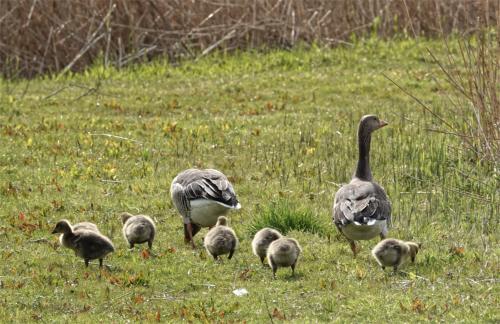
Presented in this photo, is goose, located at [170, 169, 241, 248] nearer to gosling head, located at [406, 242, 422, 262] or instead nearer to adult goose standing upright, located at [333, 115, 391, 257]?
adult goose standing upright, located at [333, 115, 391, 257]

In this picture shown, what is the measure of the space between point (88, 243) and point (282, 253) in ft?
6.93

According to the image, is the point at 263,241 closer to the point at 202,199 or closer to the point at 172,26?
the point at 202,199

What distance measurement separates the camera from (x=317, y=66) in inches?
1018

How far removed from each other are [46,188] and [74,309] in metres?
5.74

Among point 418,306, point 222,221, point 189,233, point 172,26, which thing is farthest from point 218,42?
point 418,306

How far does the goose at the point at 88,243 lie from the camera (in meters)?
11.7

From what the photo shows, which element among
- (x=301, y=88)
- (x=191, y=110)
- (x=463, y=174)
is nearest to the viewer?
(x=463, y=174)

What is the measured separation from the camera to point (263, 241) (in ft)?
39.0

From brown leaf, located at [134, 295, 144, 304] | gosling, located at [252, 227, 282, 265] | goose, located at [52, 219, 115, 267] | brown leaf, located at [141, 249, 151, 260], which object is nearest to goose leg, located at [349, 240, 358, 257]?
gosling, located at [252, 227, 282, 265]

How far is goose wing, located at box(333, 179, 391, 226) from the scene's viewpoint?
464 inches

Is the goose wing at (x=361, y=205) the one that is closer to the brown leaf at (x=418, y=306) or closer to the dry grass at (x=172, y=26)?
the brown leaf at (x=418, y=306)

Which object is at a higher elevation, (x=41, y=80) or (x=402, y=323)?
(x=402, y=323)

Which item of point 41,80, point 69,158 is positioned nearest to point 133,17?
point 41,80

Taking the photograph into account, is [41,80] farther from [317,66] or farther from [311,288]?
[311,288]
